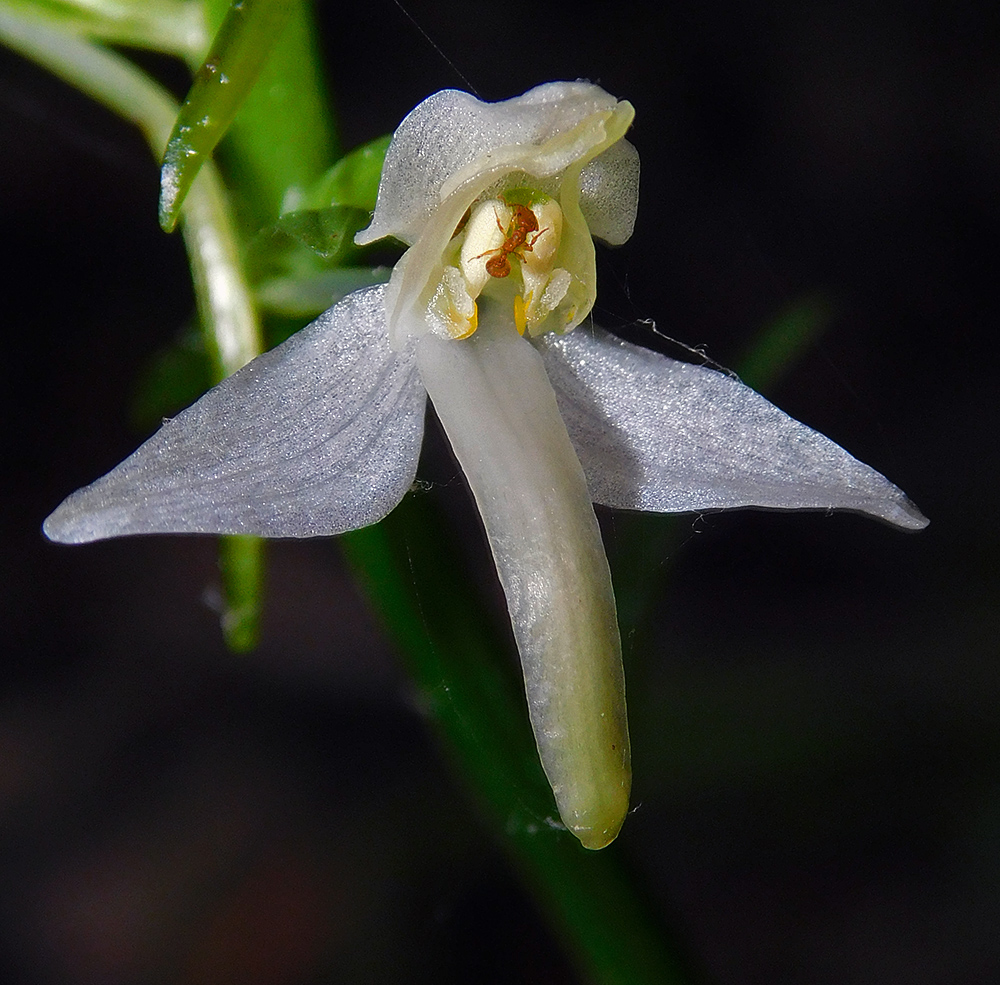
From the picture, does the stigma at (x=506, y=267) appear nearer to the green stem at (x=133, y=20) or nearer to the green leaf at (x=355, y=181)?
the green leaf at (x=355, y=181)

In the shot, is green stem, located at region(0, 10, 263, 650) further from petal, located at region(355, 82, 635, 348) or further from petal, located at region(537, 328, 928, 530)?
petal, located at region(537, 328, 928, 530)

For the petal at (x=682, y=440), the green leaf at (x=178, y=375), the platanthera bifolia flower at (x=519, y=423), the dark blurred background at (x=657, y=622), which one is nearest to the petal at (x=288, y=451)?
the platanthera bifolia flower at (x=519, y=423)

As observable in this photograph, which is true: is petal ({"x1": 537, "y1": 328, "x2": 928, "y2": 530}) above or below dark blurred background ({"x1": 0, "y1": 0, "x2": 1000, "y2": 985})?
above

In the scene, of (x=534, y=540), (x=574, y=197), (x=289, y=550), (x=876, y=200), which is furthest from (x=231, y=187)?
(x=876, y=200)

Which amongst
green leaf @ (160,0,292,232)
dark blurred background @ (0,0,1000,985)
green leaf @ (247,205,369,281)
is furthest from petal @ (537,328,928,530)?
dark blurred background @ (0,0,1000,985)

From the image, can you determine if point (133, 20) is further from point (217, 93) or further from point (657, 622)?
point (657, 622)

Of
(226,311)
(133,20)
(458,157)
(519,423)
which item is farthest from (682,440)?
(133,20)
